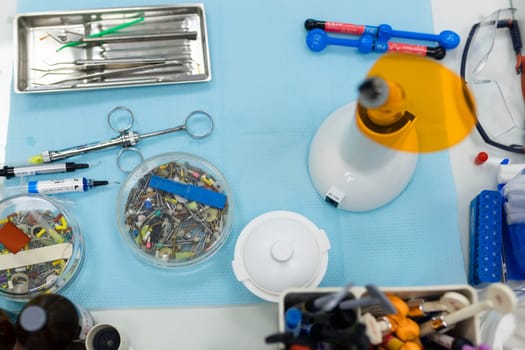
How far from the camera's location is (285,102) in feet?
3.04

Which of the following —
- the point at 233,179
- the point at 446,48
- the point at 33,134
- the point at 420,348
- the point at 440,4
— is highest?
the point at 440,4

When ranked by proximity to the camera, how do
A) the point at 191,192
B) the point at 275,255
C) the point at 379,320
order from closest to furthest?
the point at 379,320
the point at 275,255
the point at 191,192

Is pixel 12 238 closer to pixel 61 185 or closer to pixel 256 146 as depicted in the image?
pixel 61 185

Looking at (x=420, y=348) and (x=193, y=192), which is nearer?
(x=420, y=348)

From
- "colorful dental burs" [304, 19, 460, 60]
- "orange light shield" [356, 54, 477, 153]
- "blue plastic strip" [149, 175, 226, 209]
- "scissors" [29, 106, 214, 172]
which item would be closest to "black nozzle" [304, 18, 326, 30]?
"colorful dental burs" [304, 19, 460, 60]

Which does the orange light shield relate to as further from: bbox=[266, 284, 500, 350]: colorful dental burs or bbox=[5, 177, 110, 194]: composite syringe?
bbox=[5, 177, 110, 194]: composite syringe

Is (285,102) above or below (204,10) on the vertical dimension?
below

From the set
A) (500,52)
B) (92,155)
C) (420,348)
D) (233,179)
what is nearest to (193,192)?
(233,179)

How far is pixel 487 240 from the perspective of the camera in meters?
0.83

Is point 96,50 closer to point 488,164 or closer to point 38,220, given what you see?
point 38,220

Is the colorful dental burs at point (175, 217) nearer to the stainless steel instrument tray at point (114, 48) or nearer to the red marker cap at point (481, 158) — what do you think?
the stainless steel instrument tray at point (114, 48)

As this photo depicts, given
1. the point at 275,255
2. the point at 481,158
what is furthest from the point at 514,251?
the point at 275,255

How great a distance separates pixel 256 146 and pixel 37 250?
1.43 ft

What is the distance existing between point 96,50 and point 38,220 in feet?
1.14
